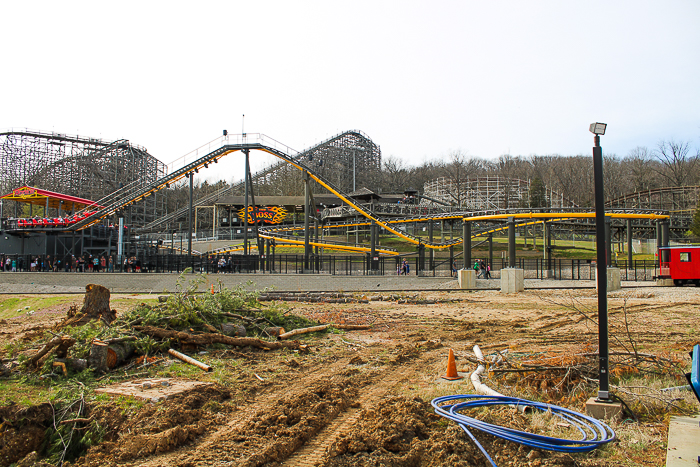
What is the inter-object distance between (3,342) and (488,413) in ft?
33.3

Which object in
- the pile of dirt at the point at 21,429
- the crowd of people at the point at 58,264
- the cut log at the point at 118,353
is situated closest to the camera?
the pile of dirt at the point at 21,429

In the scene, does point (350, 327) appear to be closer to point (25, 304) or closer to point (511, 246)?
point (25, 304)

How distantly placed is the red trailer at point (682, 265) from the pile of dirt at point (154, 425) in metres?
28.5

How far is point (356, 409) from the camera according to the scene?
568 cm

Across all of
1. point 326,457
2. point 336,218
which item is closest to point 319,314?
point 326,457

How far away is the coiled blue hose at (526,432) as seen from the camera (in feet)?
13.3

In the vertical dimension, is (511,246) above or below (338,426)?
above

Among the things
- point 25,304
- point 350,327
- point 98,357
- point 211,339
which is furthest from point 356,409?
point 25,304

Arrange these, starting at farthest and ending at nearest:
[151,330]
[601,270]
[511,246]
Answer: [511,246] → [151,330] → [601,270]

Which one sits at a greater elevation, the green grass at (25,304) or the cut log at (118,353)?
the cut log at (118,353)

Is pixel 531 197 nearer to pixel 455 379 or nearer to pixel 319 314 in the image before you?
pixel 319 314

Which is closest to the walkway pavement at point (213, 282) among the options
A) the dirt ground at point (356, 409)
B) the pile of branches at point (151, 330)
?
the pile of branches at point (151, 330)

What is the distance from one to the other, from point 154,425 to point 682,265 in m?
29.8

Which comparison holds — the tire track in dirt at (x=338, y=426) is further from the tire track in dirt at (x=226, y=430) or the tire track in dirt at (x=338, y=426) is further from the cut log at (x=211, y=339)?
the cut log at (x=211, y=339)
